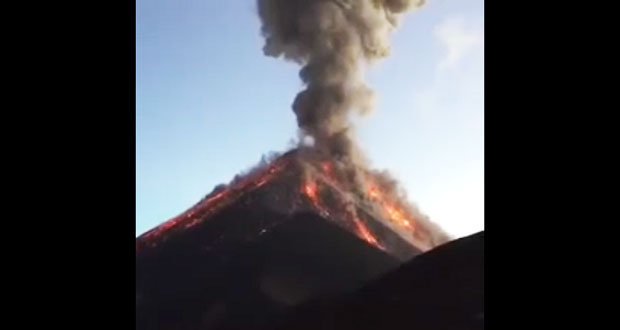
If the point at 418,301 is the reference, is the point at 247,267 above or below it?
above

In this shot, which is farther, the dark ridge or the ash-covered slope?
the dark ridge

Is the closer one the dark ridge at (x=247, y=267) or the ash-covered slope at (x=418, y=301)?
the ash-covered slope at (x=418, y=301)

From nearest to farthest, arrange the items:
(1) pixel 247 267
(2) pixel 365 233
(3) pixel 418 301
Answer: (3) pixel 418 301 → (1) pixel 247 267 → (2) pixel 365 233

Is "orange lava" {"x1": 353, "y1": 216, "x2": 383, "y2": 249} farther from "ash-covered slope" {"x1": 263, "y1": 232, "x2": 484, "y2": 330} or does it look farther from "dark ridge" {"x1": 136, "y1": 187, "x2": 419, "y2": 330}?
"ash-covered slope" {"x1": 263, "y1": 232, "x2": 484, "y2": 330}

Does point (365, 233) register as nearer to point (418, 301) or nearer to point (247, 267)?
point (247, 267)

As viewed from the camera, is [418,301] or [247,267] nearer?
[418,301]

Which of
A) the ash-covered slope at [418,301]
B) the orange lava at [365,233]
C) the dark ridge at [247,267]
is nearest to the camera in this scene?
the ash-covered slope at [418,301]

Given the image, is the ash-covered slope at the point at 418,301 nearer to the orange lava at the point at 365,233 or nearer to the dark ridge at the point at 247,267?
the dark ridge at the point at 247,267

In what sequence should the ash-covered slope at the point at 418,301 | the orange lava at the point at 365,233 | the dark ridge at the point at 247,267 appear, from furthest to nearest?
1. the orange lava at the point at 365,233
2. the dark ridge at the point at 247,267
3. the ash-covered slope at the point at 418,301
